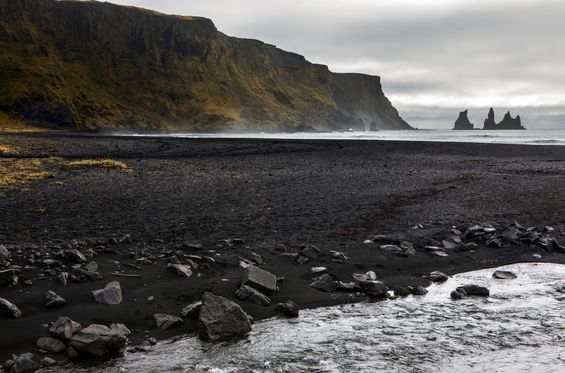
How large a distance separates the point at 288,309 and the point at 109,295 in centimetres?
278

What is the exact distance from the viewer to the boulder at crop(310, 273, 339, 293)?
811 cm

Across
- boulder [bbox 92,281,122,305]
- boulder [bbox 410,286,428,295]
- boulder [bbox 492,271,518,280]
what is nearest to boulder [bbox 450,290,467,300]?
boulder [bbox 410,286,428,295]

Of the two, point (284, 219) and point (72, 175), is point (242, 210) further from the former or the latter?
point (72, 175)

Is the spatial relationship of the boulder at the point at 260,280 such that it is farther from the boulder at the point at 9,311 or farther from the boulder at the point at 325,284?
the boulder at the point at 9,311

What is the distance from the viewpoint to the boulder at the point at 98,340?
553cm

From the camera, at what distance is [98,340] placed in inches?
219

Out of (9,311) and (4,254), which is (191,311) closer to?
(9,311)

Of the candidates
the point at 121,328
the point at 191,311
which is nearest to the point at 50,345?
the point at 121,328

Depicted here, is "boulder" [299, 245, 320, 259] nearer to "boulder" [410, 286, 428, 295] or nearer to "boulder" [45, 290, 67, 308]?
"boulder" [410, 286, 428, 295]

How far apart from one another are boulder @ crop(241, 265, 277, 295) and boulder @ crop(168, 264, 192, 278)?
1102mm

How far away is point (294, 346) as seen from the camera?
19.6 ft

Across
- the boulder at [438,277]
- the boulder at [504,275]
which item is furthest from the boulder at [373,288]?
the boulder at [504,275]

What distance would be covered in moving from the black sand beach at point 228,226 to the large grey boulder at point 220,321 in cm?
41

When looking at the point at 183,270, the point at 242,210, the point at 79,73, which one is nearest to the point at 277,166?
the point at 242,210
